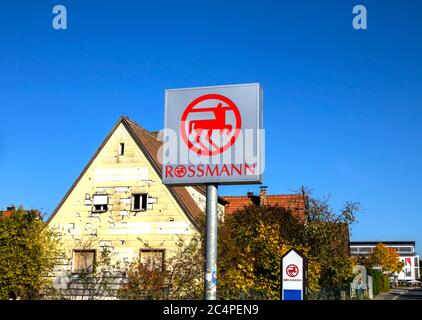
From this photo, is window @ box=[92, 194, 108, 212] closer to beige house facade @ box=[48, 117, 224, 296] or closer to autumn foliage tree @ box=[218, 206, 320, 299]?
beige house facade @ box=[48, 117, 224, 296]

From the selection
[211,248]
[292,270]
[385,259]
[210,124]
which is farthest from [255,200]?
[385,259]

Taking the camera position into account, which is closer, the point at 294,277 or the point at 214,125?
the point at 214,125

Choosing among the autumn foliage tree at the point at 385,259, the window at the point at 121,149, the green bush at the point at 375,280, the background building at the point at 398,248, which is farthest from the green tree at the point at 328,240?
the background building at the point at 398,248

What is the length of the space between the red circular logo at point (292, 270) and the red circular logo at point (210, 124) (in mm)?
5318

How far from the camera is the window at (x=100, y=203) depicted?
1129 inches

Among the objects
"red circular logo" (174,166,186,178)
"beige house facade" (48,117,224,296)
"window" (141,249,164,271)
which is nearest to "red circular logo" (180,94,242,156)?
"red circular logo" (174,166,186,178)

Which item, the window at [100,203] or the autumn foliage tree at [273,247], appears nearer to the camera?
the autumn foliage tree at [273,247]

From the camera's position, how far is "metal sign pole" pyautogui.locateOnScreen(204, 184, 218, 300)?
11.3 m

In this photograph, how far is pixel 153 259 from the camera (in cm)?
2538

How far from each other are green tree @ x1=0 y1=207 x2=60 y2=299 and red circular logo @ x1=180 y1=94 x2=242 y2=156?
14854 millimetres

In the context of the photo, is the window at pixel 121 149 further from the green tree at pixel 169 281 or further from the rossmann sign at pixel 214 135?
the rossmann sign at pixel 214 135

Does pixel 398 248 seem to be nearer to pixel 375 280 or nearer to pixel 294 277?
pixel 375 280

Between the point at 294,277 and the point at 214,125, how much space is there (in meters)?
5.83

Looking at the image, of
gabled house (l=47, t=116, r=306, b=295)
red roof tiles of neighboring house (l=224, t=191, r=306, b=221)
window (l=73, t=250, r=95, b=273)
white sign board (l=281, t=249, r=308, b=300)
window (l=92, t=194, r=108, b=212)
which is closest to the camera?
white sign board (l=281, t=249, r=308, b=300)
